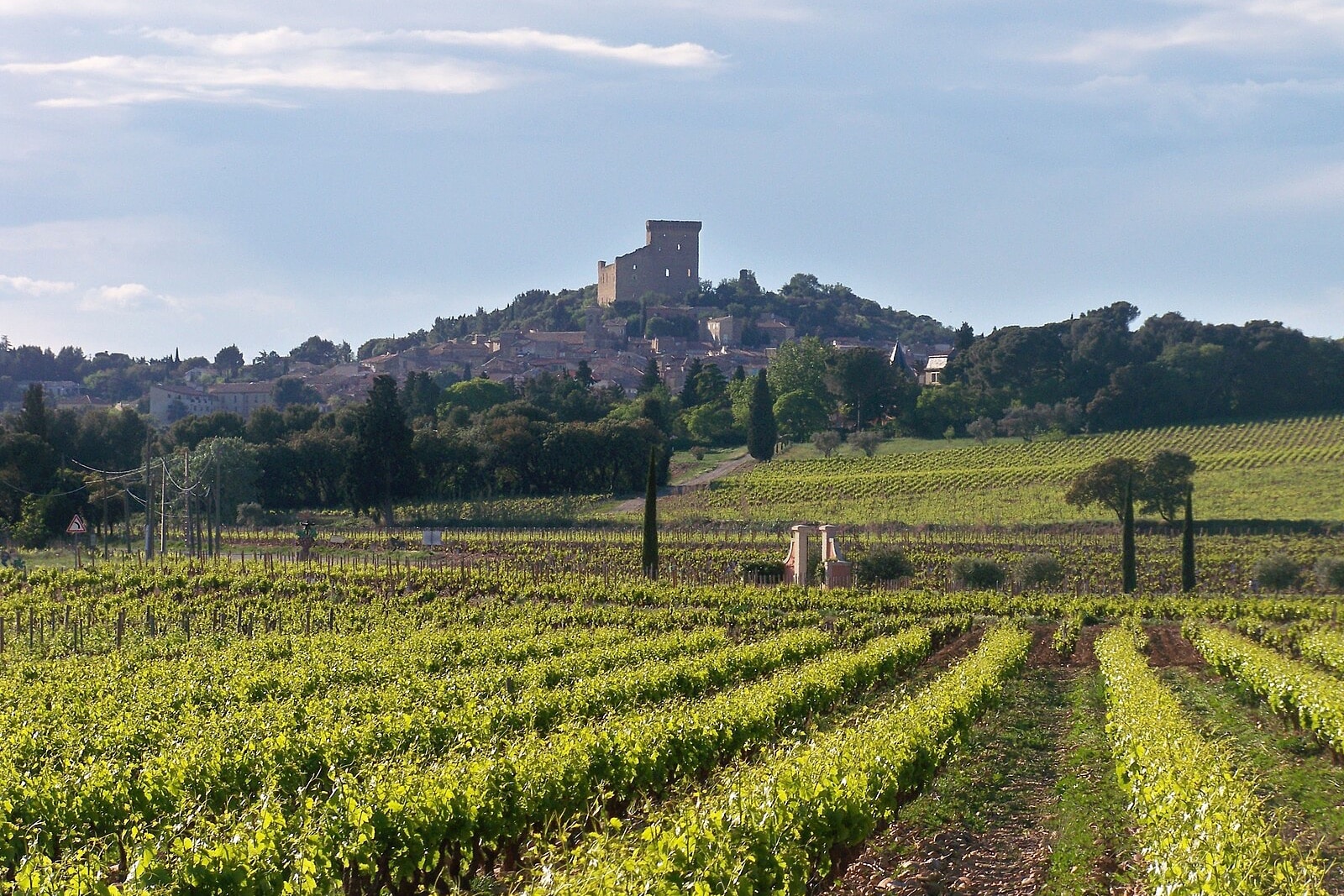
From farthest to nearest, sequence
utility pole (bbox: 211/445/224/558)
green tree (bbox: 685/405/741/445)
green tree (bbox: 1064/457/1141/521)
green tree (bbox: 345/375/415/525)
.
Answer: green tree (bbox: 685/405/741/445) → green tree (bbox: 345/375/415/525) → green tree (bbox: 1064/457/1141/521) → utility pole (bbox: 211/445/224/558)

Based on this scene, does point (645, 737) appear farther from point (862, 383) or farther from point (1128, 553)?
point (862, 383)

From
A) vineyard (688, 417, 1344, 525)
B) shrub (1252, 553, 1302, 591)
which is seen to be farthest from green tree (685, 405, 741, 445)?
shrub (1252, 553, 1302, 591)

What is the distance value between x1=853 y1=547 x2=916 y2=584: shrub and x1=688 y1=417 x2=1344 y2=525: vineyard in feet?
55.0

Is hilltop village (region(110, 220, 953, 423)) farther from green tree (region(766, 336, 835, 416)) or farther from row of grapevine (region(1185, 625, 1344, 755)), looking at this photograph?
row of grapevine (region(1185, 625, 1344, 755))

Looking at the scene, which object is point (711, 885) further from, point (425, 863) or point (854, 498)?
point (854, 498)

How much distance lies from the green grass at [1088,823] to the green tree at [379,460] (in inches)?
1877

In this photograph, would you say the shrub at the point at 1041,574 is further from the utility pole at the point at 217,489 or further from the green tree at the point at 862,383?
the green tree at the point at 862,383

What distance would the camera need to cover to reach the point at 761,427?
277 ft

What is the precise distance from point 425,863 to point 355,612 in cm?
2091

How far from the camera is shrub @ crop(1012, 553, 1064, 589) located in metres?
41.0

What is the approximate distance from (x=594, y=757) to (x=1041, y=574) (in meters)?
33.2

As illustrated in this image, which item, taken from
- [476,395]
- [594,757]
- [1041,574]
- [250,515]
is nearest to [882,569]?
[1041,574]

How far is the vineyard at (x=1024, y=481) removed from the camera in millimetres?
60719

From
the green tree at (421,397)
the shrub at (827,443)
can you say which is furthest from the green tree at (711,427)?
the green tree at (421,397)
